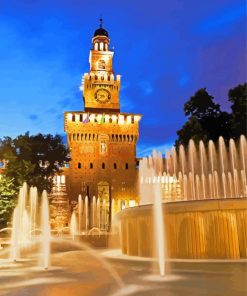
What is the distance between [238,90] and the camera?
71.9 ft

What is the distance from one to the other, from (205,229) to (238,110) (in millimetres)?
14847

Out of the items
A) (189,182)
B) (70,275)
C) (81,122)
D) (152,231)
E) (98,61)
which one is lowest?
(70,275)

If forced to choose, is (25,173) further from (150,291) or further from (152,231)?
(150,291)

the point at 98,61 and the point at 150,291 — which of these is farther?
the point at 98,61

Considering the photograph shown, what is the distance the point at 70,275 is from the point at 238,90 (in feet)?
59.5

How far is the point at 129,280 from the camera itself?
19.4 ft

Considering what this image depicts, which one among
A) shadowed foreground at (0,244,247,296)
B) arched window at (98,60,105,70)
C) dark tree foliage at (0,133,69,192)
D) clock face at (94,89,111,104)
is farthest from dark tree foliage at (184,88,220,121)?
arched window at (98,60,105,70)

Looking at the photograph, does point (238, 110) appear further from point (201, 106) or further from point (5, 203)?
point (5, 203)

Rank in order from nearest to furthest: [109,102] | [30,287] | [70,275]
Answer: [30,287] < [70,275] < [109,102]

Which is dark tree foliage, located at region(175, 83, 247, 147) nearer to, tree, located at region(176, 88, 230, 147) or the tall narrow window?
tree, located at region(176, 88, 230, 147)

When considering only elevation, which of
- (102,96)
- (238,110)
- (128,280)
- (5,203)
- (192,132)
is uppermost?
(102,96)

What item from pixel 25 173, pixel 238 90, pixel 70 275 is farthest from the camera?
pixel 25 173

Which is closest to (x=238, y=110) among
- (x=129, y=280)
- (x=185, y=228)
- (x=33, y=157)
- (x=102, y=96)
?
(x=185, y=228)

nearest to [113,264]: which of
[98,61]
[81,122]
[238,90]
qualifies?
[238,90]
